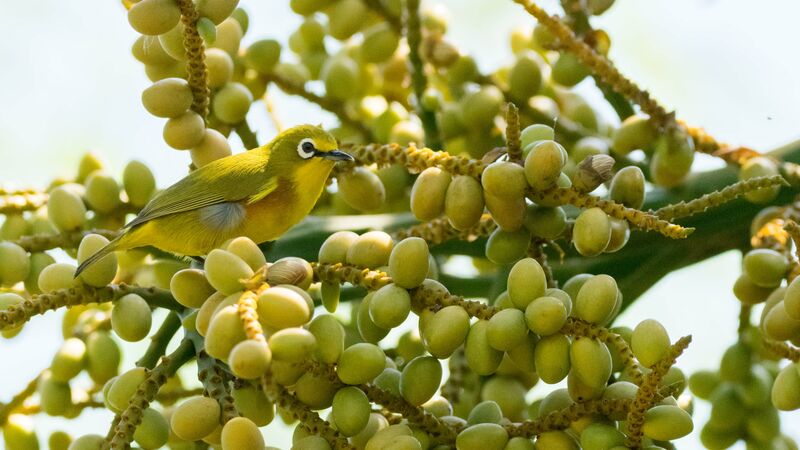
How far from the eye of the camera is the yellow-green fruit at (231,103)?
1.81 m

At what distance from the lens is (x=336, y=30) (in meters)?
2.12

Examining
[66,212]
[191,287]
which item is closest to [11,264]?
[66,212]

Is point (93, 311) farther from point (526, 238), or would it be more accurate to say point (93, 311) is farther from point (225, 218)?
point (526, 238)

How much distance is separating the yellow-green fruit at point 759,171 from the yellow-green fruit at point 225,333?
942 mm

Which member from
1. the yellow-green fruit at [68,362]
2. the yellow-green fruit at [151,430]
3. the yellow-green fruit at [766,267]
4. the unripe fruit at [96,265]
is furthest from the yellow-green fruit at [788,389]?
the yellow-green fruit at [68,362]

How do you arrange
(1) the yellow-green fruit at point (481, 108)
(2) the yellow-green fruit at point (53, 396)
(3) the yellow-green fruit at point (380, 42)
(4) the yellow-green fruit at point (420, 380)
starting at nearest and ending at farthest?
(4) the yellow-green fruit at point (420, 380)
(2) the yellow-green fruit at point (53, 396)
(1) the yellow-green fruit at point (481, 108)
(3) the yellow-green fruit at point (380, 42)

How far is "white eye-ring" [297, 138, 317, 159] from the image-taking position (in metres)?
2.03

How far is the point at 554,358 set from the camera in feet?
4.17

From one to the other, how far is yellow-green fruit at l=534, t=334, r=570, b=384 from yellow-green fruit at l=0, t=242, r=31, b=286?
2.68 ft

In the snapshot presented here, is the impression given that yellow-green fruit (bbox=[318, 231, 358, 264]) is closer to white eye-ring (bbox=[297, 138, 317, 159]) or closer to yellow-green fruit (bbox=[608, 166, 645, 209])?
yellow-green fruit (bbox=[608, 166, 645, 209])

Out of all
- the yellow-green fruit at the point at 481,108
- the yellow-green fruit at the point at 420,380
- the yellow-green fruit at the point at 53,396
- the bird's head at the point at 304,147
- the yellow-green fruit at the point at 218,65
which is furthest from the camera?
the yellow-green fruit at the point at 481,108

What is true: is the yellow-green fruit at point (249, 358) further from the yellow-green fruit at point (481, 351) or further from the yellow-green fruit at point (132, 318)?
the yellow-green fruit at point (132, 318)

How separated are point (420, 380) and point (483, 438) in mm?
102

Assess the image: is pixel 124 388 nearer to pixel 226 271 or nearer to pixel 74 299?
pixel 74 299
